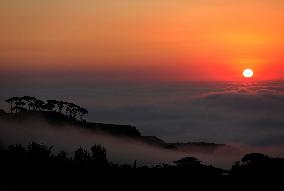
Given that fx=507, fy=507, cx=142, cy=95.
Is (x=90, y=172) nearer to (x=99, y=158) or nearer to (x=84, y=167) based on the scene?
(x=84, y=167)

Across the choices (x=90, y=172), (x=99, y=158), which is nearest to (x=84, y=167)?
(x=90, y=172)

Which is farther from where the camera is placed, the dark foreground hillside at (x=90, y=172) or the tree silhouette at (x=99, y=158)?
the tree silhouette at (x=99, y=158)

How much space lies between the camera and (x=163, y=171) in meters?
57.5

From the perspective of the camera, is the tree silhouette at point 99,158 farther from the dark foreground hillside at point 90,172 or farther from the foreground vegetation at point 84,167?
the dark foreground hillside at point 90,172

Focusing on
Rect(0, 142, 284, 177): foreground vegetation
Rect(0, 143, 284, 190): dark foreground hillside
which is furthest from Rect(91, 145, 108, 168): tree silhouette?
Rect(0, 143, 284, 190): dark foreground hillside

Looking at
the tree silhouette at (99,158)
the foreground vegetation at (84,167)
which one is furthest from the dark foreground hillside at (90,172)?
the tree silhouette at (99,158)

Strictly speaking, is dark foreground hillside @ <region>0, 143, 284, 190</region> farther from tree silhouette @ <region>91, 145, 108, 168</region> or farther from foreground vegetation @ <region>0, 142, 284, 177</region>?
tree silhouette @ <region>91, 145, 108, 168</region>

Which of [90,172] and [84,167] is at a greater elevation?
[84,167]

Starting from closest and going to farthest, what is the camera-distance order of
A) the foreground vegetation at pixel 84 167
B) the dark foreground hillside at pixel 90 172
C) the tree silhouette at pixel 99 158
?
the dark foreground hillside at pixel 90 172, the foreground vegetation at pixel 84 167, the tree silhouette at pixel 99 158

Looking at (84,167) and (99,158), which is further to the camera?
(99,158)

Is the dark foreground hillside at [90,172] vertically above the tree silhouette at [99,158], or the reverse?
the tree silhouette at [99,158]

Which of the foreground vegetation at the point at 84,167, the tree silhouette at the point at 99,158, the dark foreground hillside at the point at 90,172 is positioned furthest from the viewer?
the tree silhouette at the point at 99,158

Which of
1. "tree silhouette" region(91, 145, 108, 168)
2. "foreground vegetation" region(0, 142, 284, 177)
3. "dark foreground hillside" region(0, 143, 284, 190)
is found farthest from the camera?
"tree silhouette" region(91, 145, 108, 168)

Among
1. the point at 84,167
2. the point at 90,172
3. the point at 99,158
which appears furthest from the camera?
the point at 99,158
